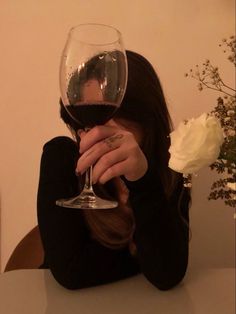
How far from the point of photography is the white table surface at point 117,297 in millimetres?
667

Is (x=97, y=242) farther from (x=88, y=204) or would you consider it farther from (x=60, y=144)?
(x=88, y=204)

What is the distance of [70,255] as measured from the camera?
2.85ft

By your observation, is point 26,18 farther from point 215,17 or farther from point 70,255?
point 70,255

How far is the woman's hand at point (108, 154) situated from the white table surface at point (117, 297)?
24 cm

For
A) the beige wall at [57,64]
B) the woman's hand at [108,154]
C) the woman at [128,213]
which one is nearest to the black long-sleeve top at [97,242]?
the woman at [128,213]

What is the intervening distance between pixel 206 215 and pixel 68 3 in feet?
2.69

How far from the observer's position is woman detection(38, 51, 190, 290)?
2.53 ft

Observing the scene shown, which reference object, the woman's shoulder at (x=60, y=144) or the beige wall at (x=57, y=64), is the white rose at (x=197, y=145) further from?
the beige wall at (x=57, y=64)

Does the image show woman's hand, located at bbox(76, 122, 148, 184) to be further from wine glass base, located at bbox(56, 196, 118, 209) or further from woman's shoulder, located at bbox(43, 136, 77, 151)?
woman's shoulder, located at bbox(43, 136, 77, 151)

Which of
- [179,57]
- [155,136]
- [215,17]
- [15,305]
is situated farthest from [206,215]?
[15,305]

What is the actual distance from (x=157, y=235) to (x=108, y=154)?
0.31 m

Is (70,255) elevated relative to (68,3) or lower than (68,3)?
lower

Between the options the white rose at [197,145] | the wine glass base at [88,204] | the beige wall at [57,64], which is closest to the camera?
the white rose at [197,145]

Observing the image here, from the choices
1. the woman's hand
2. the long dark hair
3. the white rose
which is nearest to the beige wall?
the long dark hair
